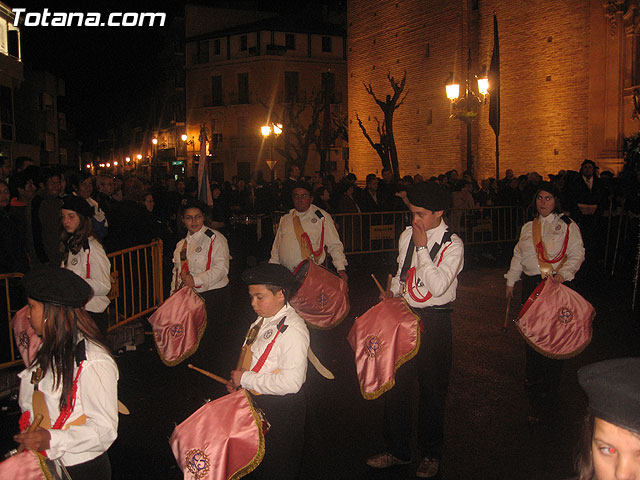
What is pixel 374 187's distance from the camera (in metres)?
15.2

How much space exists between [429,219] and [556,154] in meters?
21.5

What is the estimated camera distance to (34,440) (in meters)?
2.48

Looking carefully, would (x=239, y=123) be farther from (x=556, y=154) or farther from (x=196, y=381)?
(x=196, y=381)

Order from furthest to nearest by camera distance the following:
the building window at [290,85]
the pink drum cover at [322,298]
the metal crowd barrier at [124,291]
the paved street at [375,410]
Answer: the building window at [290,85] < the pink drum cover at [322,298] < the metal crowd barrier at [124,291] < the paved street at [375,410]

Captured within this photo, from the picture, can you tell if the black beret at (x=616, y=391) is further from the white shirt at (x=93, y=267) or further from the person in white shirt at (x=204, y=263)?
the person in white shirt at (x=204, y=263)

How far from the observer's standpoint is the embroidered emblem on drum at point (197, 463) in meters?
3.00

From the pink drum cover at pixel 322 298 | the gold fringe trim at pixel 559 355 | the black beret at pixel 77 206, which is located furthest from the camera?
the pink drum cover at pixel 322 298

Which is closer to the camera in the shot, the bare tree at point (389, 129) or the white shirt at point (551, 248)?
the white shirt at point (551, 248)

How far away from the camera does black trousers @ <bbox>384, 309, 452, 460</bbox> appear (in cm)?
442

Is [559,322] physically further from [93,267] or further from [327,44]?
[327,44]

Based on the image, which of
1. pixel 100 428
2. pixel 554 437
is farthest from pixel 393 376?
pixel 100 428

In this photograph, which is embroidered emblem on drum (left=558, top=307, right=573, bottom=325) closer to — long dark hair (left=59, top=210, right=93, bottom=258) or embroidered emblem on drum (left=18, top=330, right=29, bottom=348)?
long dark hair (left=59, top=210, right=93, bottom=258)

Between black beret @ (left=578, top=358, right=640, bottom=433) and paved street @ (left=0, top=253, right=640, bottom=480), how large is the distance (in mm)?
2974

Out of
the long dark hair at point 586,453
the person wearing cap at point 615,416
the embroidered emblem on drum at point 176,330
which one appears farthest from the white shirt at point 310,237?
the person wearing cap at point 615,416
